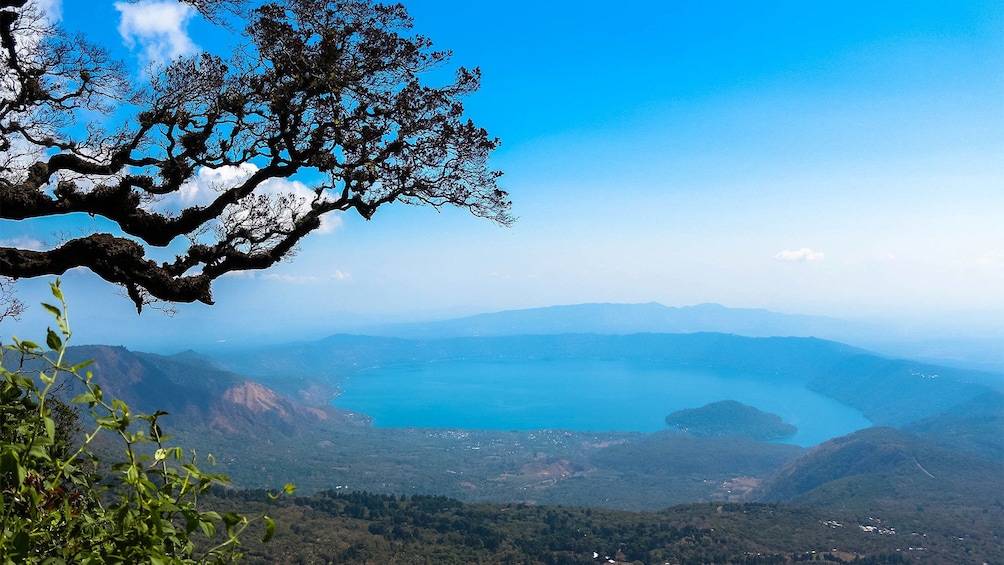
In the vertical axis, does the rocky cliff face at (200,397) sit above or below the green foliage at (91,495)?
A: below

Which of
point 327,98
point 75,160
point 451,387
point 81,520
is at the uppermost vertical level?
point 327,98

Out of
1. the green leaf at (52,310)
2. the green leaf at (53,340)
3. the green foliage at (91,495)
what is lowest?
the green foliage at (91,495)

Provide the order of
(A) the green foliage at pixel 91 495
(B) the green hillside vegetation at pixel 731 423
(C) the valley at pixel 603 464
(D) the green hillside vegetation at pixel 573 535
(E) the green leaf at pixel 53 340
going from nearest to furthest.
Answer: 1. (A) the green foliage at pixel 91 495
2. (E) the green leaf at pixel 53 340
3. (D) the green hillside vegetation at pixel 573 535
4. (C) the valley at pixel 603 464
5. (B) the green hillside vegetation at pixel 731 423

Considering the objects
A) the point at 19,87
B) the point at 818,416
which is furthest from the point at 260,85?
the point at 818,416

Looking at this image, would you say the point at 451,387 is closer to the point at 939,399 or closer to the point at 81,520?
the point at 939,399

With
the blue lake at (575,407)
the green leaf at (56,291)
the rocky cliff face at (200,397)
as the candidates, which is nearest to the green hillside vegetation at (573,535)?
the green leaf at (56,291)

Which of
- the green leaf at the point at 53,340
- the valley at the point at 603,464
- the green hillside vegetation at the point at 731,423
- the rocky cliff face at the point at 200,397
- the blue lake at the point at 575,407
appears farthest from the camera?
the blue lake at the point at 575,407

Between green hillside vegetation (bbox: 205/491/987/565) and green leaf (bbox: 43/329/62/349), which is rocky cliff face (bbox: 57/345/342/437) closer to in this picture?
green hillside vegetation (bbox: 205/491/987/565)

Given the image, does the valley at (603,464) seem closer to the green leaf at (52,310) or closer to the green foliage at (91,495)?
the green foliage at (91,495)

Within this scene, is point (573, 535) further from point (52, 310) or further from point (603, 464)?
point (603, 464)
